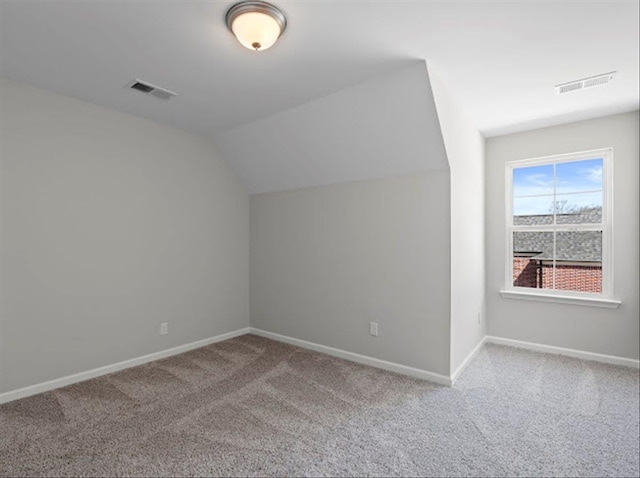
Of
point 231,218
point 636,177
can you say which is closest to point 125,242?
point 231,218

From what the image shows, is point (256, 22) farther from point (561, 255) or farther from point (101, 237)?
point (561, 255)

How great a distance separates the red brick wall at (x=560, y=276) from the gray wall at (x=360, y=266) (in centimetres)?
160

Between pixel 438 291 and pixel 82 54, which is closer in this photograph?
pixel 82 54

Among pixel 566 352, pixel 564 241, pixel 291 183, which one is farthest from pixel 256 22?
pixel 566 352

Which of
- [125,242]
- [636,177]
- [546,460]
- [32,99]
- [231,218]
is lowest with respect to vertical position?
[546,460]

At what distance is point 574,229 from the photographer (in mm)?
3490

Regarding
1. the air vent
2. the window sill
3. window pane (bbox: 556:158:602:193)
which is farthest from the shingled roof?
the air vent

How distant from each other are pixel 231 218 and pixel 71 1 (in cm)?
265

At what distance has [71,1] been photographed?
169 cm

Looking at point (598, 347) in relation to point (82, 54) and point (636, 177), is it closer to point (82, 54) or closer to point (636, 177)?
point (636, 177)

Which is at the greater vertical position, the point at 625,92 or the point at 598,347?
the point at 625,92

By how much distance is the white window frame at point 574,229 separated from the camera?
10.8ft

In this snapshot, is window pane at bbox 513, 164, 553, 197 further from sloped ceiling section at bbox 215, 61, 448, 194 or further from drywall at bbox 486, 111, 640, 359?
sloped ceiling section at bbox 215, 61, 448, 194

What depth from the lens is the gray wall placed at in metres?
2.91
